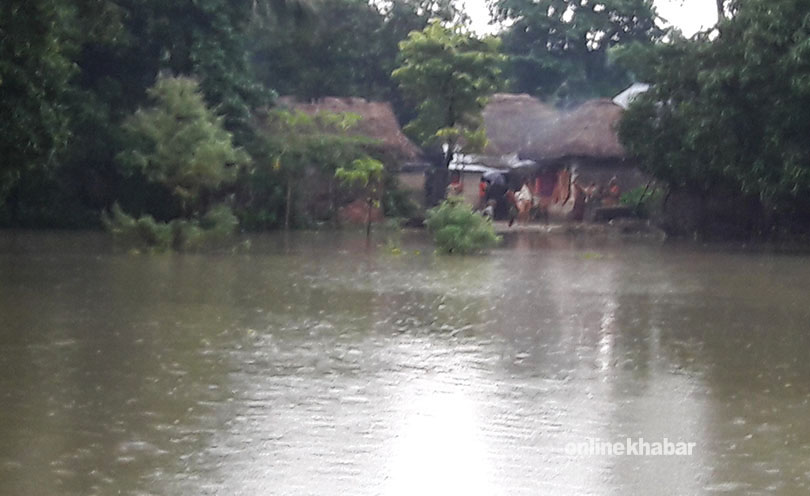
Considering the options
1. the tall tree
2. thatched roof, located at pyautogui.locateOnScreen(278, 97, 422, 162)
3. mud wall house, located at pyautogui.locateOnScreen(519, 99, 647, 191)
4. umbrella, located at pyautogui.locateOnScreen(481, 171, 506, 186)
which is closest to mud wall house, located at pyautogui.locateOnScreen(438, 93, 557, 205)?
umbrella, located at pyautogui.locateOnScreen(481, 171, 506, 186)

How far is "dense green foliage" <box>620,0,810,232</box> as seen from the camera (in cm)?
2359

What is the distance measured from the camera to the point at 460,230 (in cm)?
2183

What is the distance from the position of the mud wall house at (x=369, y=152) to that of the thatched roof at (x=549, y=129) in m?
4.67

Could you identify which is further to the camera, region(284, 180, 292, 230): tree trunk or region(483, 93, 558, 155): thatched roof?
region(483, 93, 558, 155): thatched roof

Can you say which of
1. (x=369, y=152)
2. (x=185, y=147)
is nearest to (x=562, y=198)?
(x=369, y=152)

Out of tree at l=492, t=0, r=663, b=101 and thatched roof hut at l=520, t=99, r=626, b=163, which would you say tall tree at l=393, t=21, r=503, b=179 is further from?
tree at l=492, t=0, r=663, b=101

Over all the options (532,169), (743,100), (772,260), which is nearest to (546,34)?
(532,169)

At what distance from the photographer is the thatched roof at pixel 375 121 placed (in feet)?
117

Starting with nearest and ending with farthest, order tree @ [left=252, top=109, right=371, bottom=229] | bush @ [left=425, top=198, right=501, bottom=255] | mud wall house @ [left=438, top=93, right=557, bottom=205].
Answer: bush @ [left=425, top=198, right=501, bottom=255]
tree @ [left=252, top=109, right=371, bottom=229]
mud wall house @ [left=438, top=93, right=557, bottom=205]

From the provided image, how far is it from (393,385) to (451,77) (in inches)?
1031

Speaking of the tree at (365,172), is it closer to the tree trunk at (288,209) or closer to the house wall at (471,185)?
the tree trunk at (288,209)

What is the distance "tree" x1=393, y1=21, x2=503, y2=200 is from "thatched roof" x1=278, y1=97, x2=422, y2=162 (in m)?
1.58

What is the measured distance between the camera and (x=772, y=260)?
826 inches

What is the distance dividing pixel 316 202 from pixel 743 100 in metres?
13.4
